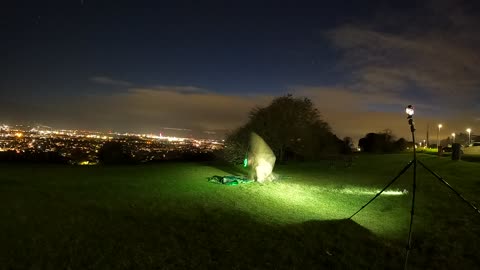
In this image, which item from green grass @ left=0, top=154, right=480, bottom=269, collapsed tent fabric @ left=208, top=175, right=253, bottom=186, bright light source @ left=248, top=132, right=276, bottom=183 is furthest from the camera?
bright light source @ left=248, top=132, right=276, bottom=183

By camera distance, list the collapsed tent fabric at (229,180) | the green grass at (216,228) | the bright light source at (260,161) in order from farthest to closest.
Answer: the bright light source at (260,161), the collapsed tent fabric at (229,180), the green grass at (216,228)

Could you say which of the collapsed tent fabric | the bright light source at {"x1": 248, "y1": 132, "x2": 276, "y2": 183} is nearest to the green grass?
the collapsed tent fabric

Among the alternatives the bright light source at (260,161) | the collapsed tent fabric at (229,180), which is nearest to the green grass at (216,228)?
the collapsed tent fabric at (229,180)

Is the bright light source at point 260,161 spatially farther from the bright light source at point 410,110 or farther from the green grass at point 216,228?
the bright light source at point 410,110

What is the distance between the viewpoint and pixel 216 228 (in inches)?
345

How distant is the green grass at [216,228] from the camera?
6738 millimetres

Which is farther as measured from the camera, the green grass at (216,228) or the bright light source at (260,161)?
the bright light source at (260,161)

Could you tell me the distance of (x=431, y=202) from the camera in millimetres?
13438

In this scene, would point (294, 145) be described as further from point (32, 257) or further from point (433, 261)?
point (32, 257)

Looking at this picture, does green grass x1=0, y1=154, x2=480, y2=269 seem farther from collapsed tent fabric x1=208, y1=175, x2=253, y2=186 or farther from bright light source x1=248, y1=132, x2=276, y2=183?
bright light source x1=248, y1=132, x2=276, y2=183

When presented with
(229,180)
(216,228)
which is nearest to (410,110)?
(216,228)

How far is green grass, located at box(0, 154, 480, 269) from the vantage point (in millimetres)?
6738

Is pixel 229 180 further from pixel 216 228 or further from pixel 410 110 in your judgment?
pixel 410 110

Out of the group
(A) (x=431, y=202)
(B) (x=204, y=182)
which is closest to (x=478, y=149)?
(A) (x=431, y=202)
